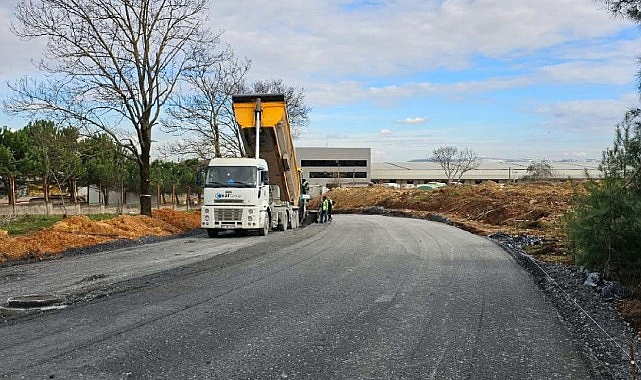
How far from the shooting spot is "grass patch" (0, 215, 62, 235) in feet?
70.9

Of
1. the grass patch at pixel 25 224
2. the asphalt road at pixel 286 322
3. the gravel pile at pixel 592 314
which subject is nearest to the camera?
the asphalt road at pixel 286 322

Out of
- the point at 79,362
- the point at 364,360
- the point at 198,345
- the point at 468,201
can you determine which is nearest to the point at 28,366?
the point at 79,362

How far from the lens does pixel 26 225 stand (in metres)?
23.9

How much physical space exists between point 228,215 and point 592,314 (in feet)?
52.1

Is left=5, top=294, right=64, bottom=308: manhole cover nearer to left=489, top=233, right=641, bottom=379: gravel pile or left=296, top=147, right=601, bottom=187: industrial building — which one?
left=489, top=233, right=641, bottom=379: gravel pile

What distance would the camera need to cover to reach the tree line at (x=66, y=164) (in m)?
27.8

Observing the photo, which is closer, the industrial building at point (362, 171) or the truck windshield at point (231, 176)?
the truck windshield at point (231, 176)

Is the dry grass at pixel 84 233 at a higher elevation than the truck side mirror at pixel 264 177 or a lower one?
lower

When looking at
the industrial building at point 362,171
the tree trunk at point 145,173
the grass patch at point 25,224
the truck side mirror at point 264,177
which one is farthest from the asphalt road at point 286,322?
the industrial building at point 362,171

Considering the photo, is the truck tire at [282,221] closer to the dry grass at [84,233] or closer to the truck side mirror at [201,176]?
the dry grass at [84,233]

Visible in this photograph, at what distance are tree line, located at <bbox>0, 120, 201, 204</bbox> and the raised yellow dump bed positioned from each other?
22.2ft

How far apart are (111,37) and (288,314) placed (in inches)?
854

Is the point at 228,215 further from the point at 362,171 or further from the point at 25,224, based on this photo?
the point at 362,171

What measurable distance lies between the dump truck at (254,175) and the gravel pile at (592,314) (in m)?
11.3
